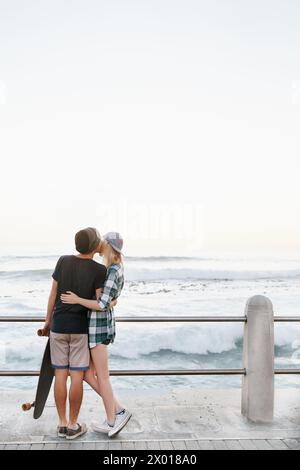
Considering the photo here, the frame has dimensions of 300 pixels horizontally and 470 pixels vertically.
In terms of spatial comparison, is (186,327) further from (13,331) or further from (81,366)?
(81,366)

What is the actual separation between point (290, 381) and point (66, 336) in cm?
1459

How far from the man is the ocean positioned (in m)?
13.1

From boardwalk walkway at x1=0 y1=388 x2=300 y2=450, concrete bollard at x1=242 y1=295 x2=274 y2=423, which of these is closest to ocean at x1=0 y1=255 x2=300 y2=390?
boardwalk walkway at x1=0 y1=388 x2=300 y2=450

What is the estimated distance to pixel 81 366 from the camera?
14.8ft

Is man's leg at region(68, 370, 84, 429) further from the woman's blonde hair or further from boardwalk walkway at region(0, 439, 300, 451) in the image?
the woman's blonde hair

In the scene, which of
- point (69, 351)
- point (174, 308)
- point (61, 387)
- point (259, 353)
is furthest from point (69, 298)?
point (174, 308)

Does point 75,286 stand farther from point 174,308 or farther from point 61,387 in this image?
point 174,308

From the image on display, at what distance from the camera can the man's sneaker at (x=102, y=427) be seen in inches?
184

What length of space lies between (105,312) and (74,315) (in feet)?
0.88

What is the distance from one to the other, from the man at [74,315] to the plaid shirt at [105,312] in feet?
0.18

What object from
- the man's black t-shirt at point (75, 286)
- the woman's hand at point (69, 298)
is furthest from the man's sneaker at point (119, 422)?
the woman's hand at point (69, 298)

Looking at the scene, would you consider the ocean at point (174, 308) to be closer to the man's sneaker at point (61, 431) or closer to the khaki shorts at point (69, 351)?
the man's sneaker at point (61, 431)

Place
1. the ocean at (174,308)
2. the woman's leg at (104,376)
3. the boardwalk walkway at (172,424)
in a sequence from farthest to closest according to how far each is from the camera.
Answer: the ocean at (174,308), the woman's leg at (104,376), the boardwalk walkway at (172,424)
